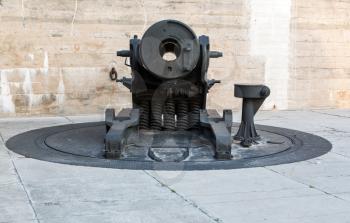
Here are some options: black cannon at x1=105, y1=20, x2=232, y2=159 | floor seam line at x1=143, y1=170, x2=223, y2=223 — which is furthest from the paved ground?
black cannon at x1=105, y1=20, x2=232, y2=159

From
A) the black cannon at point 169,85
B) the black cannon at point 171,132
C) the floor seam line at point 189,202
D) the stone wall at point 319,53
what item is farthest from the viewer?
the stone wall at point 319,53

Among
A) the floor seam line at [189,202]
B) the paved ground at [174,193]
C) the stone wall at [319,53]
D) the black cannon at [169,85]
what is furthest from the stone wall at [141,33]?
the floor seam line at [189,202]

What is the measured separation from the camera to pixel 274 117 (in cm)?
969

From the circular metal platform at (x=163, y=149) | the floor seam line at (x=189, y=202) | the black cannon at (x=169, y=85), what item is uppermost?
the black cannon at (x=169, y=85)

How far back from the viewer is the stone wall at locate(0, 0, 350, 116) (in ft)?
30.0

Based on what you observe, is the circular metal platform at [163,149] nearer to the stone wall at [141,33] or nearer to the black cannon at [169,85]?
the black cannon at [169,85]

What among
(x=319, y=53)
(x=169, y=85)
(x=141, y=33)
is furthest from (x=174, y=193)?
(x=319, y=53)

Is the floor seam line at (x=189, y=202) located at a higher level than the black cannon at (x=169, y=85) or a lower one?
lower

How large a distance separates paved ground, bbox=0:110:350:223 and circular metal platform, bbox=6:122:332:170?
0.23 meters

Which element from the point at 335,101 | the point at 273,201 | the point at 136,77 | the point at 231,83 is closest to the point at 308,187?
the point at 273,201

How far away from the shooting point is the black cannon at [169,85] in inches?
253

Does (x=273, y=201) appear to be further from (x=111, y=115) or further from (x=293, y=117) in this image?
(x=293, y=117)

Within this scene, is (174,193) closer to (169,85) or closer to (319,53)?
(169,85)

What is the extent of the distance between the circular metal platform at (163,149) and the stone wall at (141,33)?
75.6 inches
